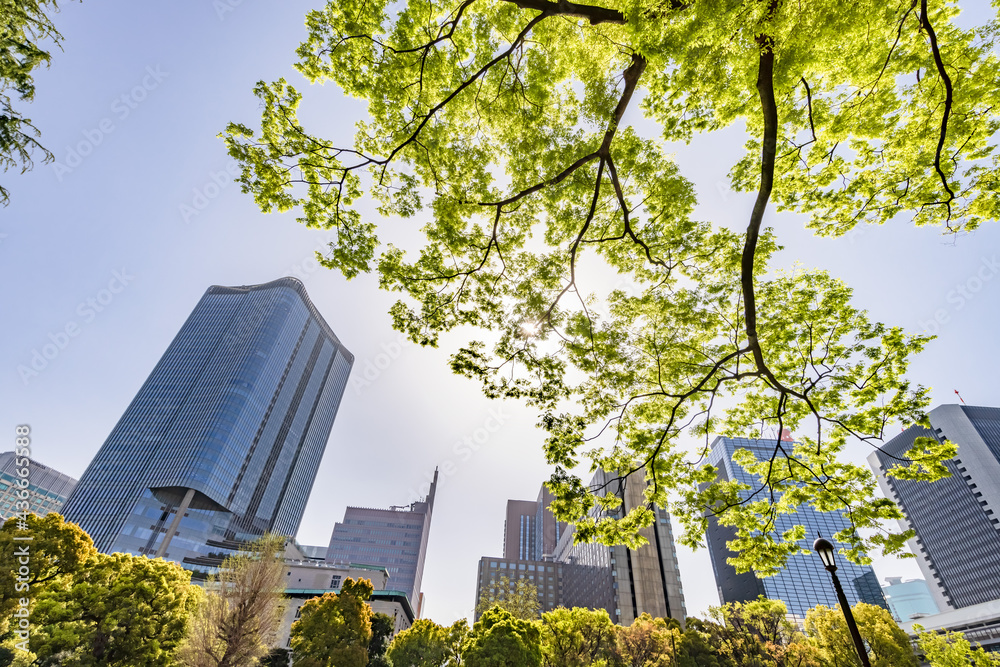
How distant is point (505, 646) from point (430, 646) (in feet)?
24.3

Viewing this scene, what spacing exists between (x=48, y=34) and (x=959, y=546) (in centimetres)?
14073

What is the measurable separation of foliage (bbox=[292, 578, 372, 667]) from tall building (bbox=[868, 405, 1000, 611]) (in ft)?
320

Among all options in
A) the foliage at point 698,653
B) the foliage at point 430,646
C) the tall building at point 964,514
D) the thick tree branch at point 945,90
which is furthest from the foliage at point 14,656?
the tall building at point 964,514

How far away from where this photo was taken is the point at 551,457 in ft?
24.1

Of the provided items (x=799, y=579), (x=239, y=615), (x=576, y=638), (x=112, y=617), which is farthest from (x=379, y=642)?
(x=799, y=579)

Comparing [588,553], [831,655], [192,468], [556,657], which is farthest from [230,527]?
[831,655]

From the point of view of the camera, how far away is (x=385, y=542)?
109438 mm

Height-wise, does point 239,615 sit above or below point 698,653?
above

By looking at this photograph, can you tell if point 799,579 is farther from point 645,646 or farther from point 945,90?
point 945,90

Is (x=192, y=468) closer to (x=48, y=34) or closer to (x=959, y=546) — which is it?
(x=48, y=34)

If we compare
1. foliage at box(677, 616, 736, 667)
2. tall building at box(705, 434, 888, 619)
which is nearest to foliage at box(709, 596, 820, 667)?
foliage at box(677, 616, 736, 667)

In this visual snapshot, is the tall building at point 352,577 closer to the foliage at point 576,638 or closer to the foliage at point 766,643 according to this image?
the foliage at point 576,638

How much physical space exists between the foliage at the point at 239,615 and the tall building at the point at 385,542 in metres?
100

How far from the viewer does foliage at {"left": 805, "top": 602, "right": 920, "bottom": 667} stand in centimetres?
1973
